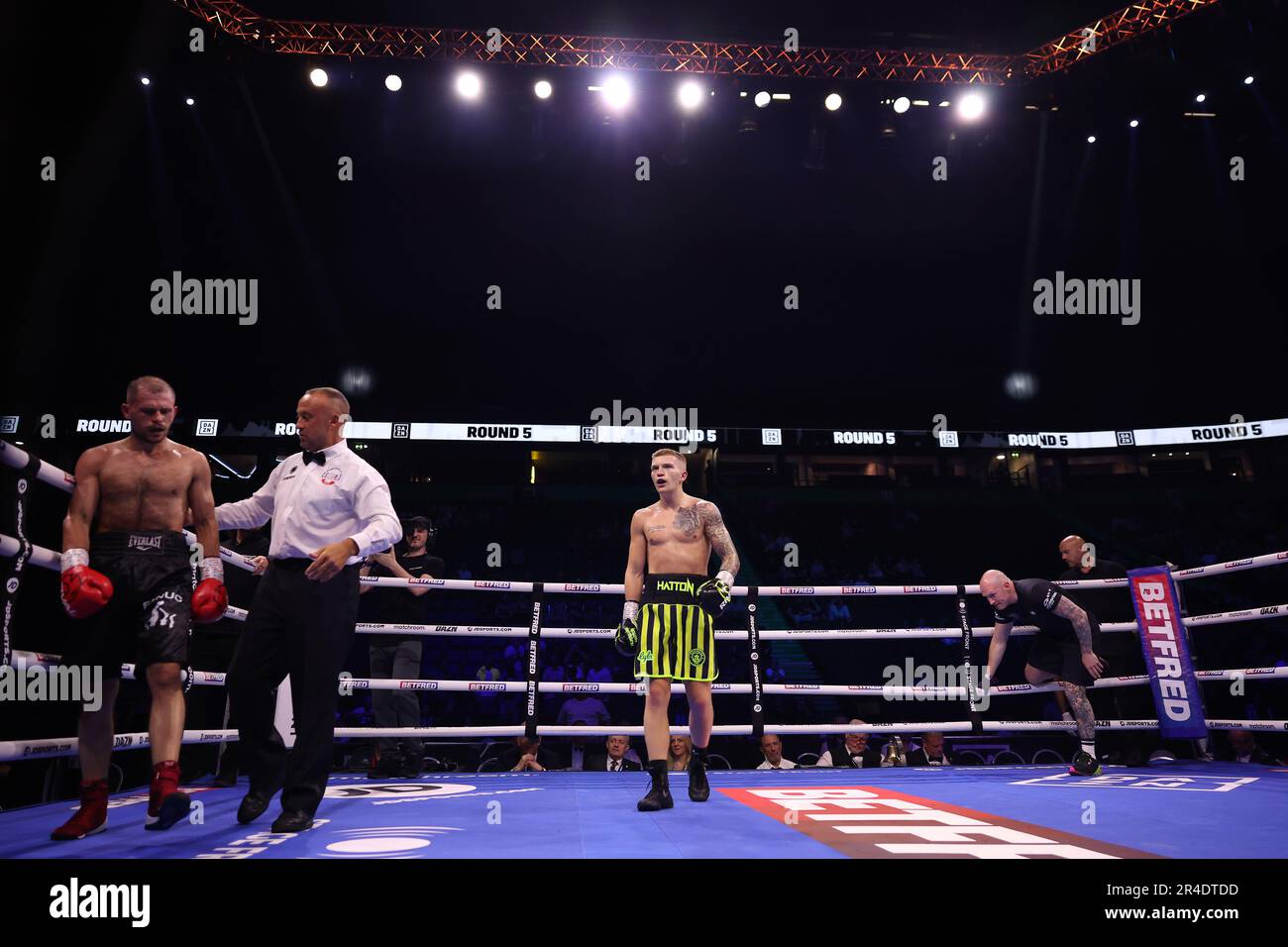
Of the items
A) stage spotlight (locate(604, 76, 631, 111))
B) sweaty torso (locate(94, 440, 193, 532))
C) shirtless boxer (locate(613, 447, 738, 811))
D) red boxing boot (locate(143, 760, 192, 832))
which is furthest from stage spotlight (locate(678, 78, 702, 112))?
red boxing boot (locate(143, 760, 192, 832))

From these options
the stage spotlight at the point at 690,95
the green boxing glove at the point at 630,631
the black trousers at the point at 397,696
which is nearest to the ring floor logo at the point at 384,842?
the green boxing glove at the point at 630,631

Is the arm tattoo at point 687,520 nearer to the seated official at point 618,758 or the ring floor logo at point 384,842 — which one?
the ring floor logo at point 384,842

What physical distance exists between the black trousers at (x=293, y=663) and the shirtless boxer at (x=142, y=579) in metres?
0.24

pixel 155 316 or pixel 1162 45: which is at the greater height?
pixel 1162 45

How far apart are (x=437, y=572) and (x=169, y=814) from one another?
2904 mm

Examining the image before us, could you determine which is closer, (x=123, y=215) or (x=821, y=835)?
(x=821, y=835)

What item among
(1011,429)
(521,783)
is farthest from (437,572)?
(1011,429)

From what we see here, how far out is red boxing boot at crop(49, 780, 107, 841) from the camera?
239 centimetres

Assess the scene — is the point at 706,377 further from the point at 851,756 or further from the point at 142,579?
the point at 142,579

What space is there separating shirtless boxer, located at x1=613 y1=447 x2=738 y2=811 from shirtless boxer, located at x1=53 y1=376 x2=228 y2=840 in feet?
5.77

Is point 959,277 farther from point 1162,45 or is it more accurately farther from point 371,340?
point 371,340

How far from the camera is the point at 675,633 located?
3.49 metres

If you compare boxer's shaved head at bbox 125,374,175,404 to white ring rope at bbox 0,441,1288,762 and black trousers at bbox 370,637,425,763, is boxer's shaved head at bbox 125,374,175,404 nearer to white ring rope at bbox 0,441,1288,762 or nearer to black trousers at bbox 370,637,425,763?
white ring rope at bbox 0,441,1288,762

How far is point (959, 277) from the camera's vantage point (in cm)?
1467
